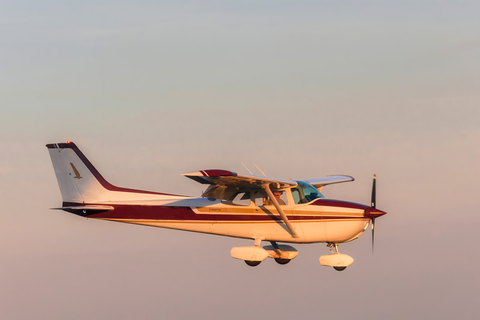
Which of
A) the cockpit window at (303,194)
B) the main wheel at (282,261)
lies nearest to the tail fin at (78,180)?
the main wheel at (282,261)

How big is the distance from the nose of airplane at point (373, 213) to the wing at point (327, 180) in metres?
3.95

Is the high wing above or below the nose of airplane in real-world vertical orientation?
above

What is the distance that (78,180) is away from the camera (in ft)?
74.4

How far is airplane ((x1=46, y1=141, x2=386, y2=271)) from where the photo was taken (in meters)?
20.7

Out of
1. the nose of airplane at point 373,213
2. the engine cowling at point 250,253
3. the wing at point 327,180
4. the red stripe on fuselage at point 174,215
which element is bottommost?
the engine cowling at point 250,253

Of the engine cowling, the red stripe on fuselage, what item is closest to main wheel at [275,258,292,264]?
the engine cowling

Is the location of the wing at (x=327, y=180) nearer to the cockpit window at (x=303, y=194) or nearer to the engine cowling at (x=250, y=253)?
the cockpit window at (x=303, y=194)

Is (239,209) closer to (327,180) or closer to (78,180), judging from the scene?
(327,180)

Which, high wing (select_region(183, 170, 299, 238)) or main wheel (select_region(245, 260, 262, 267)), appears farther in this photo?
main wheel (select_region(245, 260, 262, 267))

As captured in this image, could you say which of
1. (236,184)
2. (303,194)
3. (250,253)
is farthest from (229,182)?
(303,194)

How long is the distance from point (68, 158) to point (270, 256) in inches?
299

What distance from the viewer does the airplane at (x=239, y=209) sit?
20656 mm

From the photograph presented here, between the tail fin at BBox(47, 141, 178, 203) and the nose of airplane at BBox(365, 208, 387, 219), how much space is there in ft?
22.9

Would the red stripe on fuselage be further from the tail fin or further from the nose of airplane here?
the nose of airplane
